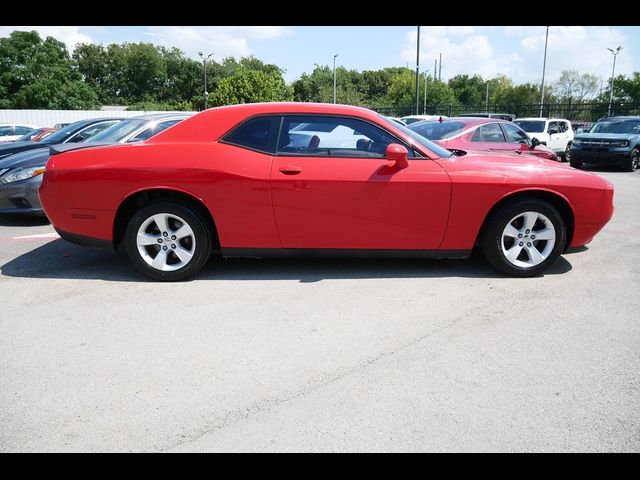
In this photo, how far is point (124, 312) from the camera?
3.97m

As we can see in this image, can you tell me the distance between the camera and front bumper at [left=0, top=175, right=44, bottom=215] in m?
6.77

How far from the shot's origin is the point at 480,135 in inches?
381

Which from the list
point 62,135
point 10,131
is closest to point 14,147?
point 62,135

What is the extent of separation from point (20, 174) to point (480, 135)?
760 centimetres

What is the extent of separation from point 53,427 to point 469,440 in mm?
1997

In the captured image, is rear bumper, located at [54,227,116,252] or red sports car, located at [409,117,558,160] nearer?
rear bumper, located at [54,227,116,252]

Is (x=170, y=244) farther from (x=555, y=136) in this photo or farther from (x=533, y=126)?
Answer: (x=555, y=136)

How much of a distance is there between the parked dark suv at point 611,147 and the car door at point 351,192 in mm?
13539

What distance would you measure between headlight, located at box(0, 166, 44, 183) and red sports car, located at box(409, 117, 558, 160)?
601 cm

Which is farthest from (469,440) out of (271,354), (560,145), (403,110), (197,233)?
(403,110)

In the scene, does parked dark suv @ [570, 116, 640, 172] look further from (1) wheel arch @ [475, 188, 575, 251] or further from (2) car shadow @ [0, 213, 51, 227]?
(2) car shadow @ [0, 213, 51, 227]

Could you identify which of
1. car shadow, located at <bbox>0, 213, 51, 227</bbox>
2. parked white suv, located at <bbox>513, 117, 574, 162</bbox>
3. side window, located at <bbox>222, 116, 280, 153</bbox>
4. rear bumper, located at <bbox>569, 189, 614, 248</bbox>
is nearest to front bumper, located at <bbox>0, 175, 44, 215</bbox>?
car shadow, located at <bbox>0, 213, 51, 227</bbox>
